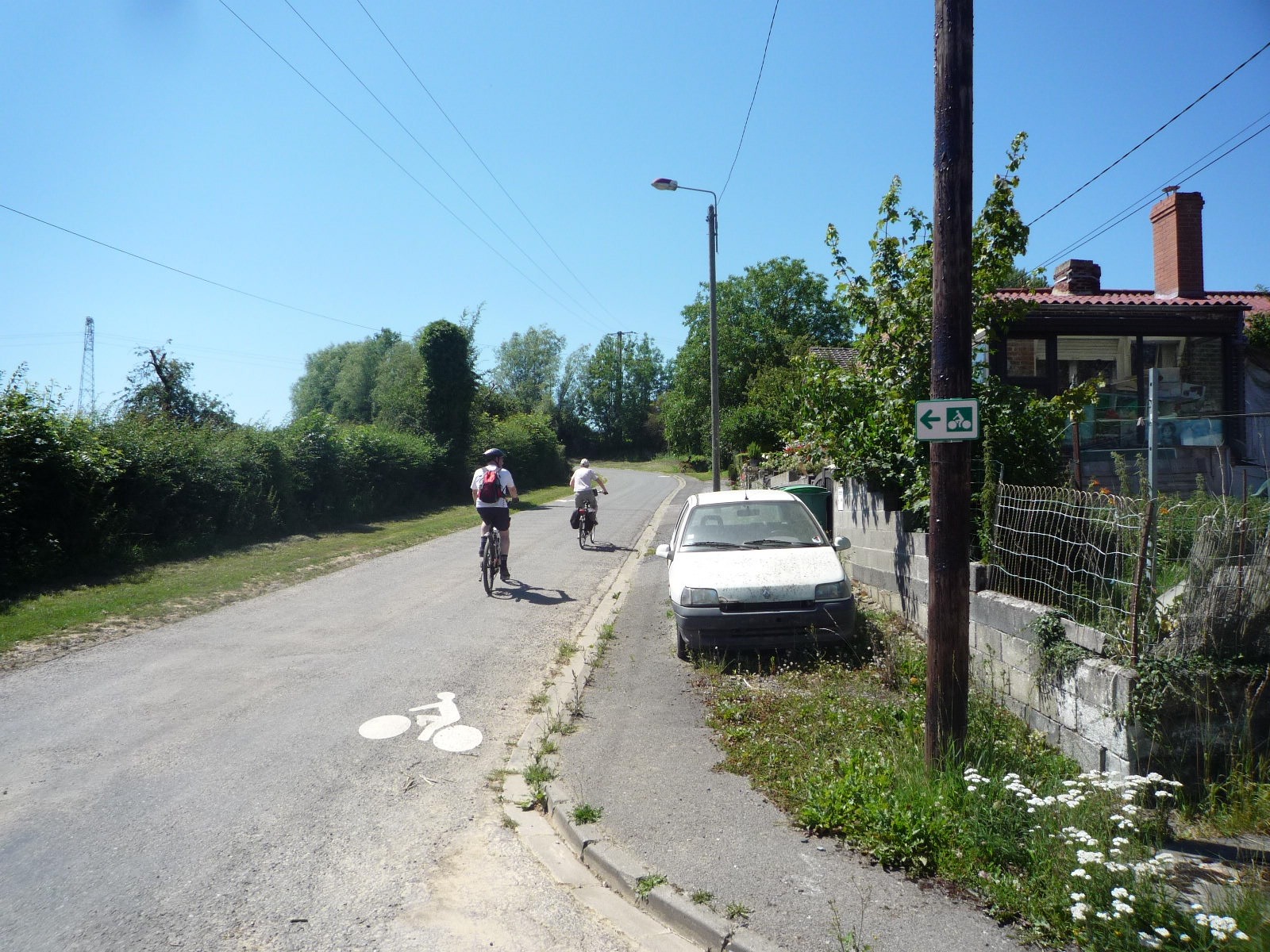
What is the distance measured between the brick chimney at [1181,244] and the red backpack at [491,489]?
1363 centimetres

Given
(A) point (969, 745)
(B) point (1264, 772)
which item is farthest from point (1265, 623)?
(A) point (969, 745)

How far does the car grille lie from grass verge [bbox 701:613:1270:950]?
Answer: 1.19 meters

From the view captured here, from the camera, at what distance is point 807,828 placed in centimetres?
421

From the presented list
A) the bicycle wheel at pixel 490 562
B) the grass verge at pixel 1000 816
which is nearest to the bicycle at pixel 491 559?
the bicycle wheel at pixel 490 562

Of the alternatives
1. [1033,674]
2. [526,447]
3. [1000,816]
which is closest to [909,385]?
[1033,674]

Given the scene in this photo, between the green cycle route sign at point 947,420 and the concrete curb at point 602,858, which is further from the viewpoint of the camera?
the green cycle route sign at point 947,420

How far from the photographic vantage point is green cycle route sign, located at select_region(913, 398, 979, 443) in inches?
173

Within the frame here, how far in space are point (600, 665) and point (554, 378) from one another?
291 feet

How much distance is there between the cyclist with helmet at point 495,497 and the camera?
1164 centimetres

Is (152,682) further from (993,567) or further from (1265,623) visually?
(1265,623)

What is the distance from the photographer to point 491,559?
11.6 metres

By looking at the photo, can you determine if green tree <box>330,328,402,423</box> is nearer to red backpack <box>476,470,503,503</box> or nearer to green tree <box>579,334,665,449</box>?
green tree <box>579,334,665,449</box>

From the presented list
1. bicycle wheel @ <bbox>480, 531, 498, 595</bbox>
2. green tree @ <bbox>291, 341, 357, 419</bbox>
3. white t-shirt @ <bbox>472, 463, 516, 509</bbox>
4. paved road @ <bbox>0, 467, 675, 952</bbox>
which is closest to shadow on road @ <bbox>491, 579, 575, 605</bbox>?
bicycle wheel @ <bbox>480, 531, 498, 595</bbox>

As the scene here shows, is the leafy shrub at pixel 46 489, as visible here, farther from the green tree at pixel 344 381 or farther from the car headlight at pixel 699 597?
the green tree at pixel 344 381
